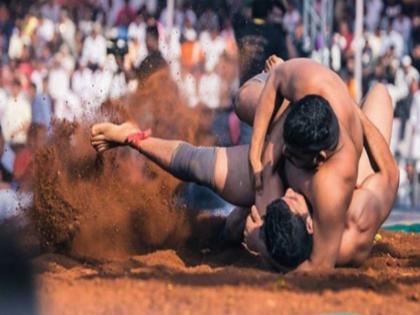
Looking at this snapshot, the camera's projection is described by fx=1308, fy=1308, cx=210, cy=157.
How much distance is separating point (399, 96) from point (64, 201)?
899 cm

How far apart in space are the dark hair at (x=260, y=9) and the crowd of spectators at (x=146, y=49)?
1.87ft

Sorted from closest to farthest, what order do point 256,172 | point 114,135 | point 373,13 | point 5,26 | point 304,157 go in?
point 304,157 → point 256,172 → point 114,135 → point 5,26 → point 373,13

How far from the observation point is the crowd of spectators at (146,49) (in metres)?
15.7

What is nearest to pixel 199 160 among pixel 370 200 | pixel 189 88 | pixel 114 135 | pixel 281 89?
pixel 114 135

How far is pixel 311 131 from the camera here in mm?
7703

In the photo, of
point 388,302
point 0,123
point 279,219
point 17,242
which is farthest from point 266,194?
point 0,123

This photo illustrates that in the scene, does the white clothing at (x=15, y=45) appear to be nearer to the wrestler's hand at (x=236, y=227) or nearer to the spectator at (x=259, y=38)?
the spectator at (x=259, y=38)

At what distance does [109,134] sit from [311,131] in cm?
236

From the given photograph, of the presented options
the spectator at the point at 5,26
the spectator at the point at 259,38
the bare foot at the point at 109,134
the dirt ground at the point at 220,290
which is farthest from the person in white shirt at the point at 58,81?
the dirt ground at the point at 220,290

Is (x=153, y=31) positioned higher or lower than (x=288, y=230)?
higher

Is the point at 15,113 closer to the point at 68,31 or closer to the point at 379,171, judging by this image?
the point at 68,31

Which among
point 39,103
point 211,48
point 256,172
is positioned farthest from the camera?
point 39,103

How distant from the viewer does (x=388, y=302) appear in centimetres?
694

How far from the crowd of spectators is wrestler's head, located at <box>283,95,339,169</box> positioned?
696 centimetres
